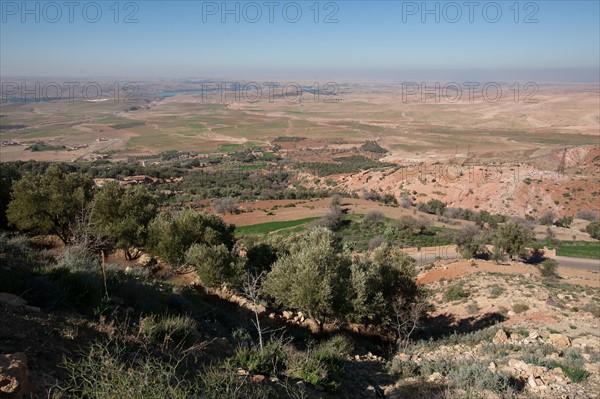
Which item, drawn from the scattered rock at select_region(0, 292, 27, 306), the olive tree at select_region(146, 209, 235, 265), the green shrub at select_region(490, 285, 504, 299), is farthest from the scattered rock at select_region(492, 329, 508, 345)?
the scattered rock at select_region(0, 292, 27, 306)

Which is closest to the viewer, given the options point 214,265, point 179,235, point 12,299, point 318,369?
point 12,299

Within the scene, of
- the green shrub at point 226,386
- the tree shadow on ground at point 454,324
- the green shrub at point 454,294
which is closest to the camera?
the green shrub at point 226,386

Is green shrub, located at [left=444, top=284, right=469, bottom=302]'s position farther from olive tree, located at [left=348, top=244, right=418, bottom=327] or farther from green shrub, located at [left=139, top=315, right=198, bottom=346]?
green shrub, located at [left=139, top=315, right=198, bottom=346]

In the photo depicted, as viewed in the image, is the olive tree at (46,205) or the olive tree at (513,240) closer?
the olive tree at (46,205)

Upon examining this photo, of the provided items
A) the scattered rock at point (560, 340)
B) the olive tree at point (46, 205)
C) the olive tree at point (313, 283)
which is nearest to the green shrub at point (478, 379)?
the olive tree at point (313, 283)

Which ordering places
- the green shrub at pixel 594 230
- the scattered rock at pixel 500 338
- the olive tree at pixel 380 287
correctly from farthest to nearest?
the green shrub at pixel 594 230 < the olive tree at pixel 380 287 < the scattered rock at pixel 500 338

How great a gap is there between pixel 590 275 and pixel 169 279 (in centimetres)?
2753

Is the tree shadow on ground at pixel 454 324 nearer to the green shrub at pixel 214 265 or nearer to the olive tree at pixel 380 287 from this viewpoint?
the olive tree at pixel 380 287

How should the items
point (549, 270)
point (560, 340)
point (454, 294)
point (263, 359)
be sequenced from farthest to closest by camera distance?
point (549, 270), point (454, 294), point (560, 340), point (263, 359)

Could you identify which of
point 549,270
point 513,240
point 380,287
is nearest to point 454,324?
point 380,287

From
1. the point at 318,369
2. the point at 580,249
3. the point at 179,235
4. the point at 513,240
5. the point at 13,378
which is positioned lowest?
the point at 580,249

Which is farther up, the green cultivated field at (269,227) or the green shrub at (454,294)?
the green cultivated field at (269,227)

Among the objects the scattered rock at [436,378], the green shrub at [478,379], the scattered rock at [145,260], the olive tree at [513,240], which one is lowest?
the olive tree at [513,240]

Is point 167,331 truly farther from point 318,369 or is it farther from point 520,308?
point 520,308
